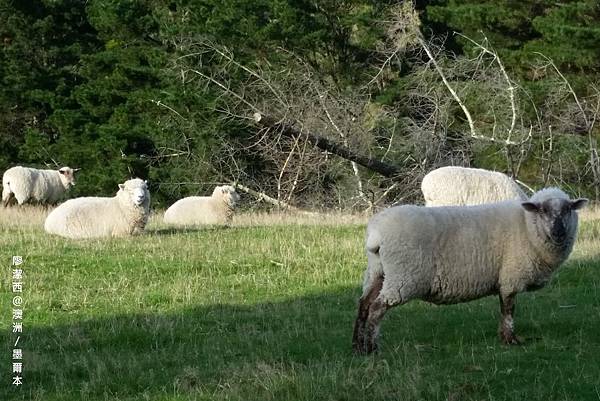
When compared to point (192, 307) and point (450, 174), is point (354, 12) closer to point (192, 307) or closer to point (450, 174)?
point (450, 174)

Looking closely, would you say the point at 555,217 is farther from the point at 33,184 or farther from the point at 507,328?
the point at 33,184

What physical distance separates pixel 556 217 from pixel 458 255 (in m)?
0.78

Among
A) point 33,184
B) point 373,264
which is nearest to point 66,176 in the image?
point 33,184

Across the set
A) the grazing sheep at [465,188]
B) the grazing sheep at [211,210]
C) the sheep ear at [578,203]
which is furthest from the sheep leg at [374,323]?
the grazing sheep at [211,210]

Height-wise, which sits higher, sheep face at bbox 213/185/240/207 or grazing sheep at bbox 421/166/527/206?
grazing sheep at bbox 421/166/527/206

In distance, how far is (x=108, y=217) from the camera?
13273 millimetres

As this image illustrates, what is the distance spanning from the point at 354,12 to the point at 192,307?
2236cm

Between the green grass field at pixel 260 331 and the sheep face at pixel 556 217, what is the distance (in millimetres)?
753

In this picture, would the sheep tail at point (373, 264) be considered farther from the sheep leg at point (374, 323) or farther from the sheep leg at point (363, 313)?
the sheep leg at point (374, 323)

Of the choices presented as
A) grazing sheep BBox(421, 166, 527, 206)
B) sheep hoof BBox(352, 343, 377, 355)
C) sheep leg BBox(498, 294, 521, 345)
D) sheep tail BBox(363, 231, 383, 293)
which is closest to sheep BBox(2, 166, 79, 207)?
grazing sheep BBox(421, 166, 527, 206)

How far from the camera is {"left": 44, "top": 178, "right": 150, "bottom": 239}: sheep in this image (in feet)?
42.9

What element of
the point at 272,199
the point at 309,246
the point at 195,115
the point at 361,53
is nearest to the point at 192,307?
the point at 309,246

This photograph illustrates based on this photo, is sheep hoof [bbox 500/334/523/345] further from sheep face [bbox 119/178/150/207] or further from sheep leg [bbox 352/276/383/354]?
sheep face [bbox 119/178/150/207]

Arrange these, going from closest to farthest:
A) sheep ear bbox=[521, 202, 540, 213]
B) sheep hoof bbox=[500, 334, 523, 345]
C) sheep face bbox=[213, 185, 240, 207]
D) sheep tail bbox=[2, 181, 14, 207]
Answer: sheep hoof bbox=[500, 334, 523, 345]
sheep ear bbox=[521, 202, 540, 213]
sheep face bbox=[213, 185, 240, 207]
sheep tail bbox=[2, 181, 14, 207]
